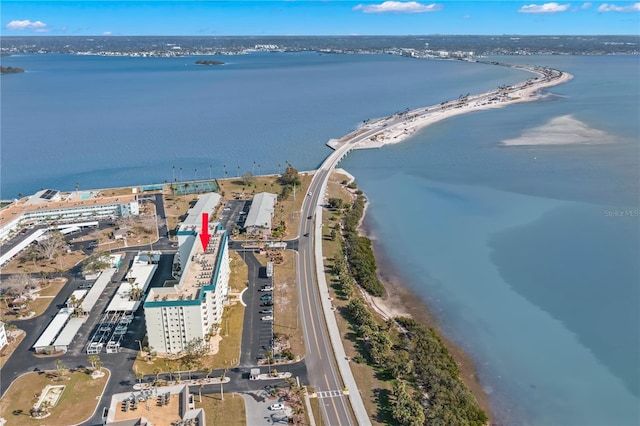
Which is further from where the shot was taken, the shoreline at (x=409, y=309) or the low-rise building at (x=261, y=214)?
the low-rise building at (x=261, y=214)

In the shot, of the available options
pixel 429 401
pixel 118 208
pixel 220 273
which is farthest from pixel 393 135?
pixel 429 401

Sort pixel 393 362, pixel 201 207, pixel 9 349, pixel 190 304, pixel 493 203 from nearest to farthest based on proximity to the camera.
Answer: pixel 393 362 < pixel 190 304 < pixel 9 349 < pixel 201 207 < pixel 493 203

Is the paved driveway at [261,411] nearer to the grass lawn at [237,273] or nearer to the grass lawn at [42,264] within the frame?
the grass lawn at [237,273]

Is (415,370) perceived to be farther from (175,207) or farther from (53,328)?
(175,207)

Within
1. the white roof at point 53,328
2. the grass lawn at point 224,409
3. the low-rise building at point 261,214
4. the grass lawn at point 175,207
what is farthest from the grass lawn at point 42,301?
the low-rise building at point 261,214

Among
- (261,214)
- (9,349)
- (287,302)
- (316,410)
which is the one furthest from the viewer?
(261,214)

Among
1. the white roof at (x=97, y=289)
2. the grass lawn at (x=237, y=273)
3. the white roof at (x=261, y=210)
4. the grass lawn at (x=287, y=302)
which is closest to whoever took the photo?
the grass lawn at (x=287, y=302)

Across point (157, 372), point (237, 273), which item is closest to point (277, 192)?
point (237, 273)

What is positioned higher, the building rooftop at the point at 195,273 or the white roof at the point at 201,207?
the building rooftop at the point at 195,273
